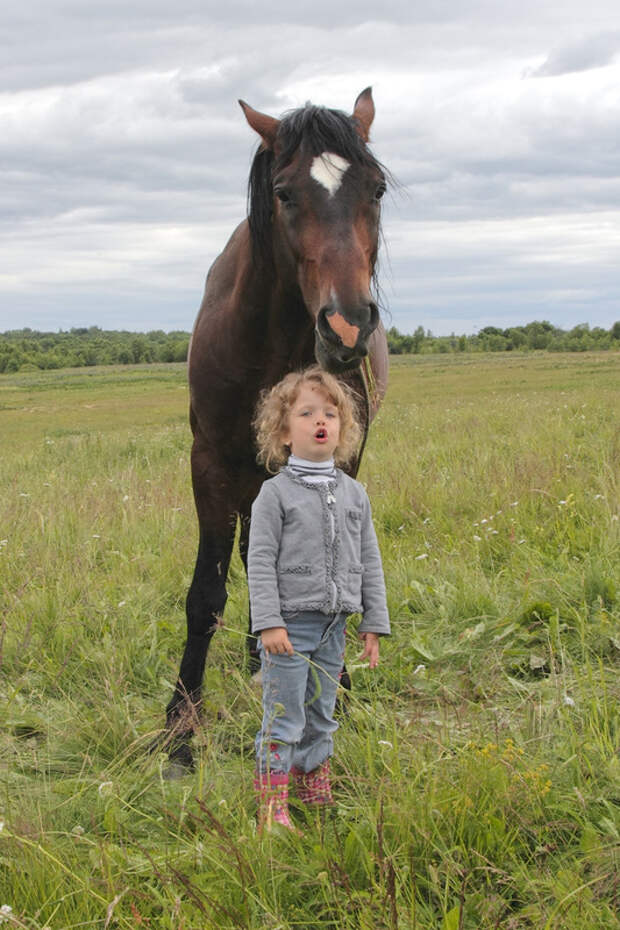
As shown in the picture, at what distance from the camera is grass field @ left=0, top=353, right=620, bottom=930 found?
6.67 ft

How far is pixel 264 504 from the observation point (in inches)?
106

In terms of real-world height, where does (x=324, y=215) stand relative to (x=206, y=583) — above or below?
above

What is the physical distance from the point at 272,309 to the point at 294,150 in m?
0.67

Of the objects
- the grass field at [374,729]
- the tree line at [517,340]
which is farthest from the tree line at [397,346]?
the grass field at [374,729]

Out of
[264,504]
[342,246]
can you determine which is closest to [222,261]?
[342,246]

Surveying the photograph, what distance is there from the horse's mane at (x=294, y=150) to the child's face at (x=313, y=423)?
37.7 inches

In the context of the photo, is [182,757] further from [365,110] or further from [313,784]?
[365,110]

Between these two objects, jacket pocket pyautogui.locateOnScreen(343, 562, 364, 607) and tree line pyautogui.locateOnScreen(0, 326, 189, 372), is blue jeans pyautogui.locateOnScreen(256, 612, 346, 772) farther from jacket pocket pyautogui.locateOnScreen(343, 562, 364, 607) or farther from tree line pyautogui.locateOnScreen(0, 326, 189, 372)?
tree line pyautogui.locateOnScreen(0, 326, 189, 372)

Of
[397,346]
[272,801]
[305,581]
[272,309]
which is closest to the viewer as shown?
[272,801]

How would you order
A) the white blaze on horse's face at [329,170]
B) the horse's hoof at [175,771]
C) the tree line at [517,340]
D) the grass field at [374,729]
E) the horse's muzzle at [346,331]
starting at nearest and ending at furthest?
the grass field at [374,729] → the horse's muzzle at [346,331] → the white blaze on horse's face at [329,170] → the horse's hoof at [175,771] → the tree line at [517,340]

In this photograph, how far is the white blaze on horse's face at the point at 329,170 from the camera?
2.91 metres

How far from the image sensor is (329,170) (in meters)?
2.93

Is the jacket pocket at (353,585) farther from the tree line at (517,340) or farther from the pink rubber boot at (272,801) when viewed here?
the tree line at (517,340)

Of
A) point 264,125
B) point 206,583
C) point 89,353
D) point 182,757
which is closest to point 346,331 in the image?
point 264,125
